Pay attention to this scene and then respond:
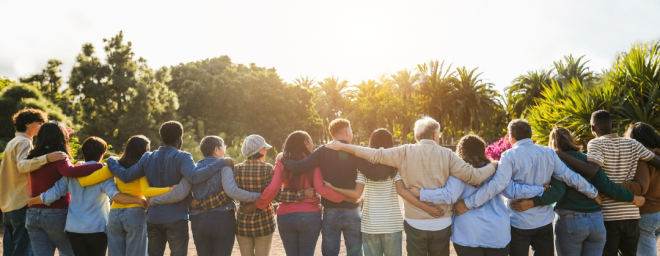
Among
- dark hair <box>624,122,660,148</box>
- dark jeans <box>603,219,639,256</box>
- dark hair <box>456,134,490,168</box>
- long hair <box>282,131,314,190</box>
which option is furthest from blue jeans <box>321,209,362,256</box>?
dark hair <box>624,122,660,148</box>

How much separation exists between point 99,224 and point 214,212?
1239 mm

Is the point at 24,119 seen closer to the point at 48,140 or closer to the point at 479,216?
the point at 48,140

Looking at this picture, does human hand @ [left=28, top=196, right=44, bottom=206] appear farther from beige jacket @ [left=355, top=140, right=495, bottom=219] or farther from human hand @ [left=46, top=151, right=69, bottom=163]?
beige jacket @ [left=355, top=140, right=495, bottom=219]

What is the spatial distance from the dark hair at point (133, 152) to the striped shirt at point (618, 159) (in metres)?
→ 4.64

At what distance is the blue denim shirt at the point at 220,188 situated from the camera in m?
3.98

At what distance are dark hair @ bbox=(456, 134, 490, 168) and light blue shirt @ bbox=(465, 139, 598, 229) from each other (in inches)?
6.7

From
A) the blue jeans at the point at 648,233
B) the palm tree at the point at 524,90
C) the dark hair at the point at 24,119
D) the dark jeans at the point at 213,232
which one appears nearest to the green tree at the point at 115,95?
the dark hair at the point at 24,119

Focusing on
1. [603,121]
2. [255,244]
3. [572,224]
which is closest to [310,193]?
[255,244]

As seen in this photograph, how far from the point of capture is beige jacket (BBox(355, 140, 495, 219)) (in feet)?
12.0

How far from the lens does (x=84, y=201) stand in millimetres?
4113

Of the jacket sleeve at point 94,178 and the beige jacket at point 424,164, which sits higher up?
the beige jacket at point 424,164

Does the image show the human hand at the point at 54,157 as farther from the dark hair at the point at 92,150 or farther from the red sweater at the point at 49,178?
the dark hair at the point at 92,150

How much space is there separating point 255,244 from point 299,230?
0.57m

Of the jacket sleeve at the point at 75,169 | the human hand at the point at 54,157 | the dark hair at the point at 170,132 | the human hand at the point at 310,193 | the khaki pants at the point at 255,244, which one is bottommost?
the khaki pants at the point at 255,244
